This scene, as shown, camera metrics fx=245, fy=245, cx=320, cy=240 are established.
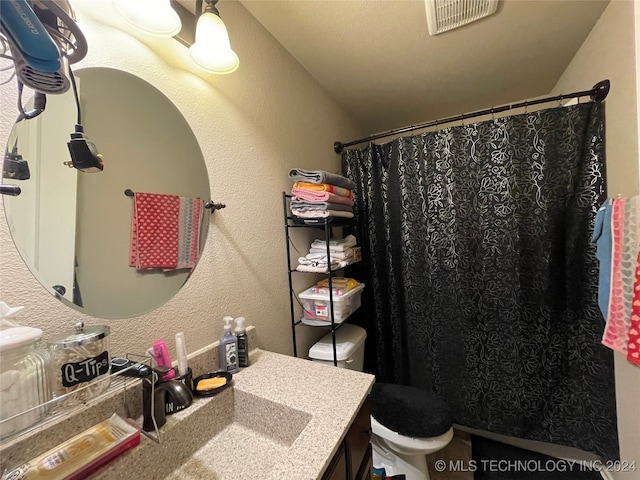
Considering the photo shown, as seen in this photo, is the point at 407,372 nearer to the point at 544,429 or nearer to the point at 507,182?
the point at 544,429

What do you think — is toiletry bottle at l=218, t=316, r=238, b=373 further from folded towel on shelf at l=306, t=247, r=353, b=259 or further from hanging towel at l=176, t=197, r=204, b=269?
folded towel on shelf at l=306, t=247, r=353, b=259

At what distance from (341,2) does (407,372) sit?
2075mm

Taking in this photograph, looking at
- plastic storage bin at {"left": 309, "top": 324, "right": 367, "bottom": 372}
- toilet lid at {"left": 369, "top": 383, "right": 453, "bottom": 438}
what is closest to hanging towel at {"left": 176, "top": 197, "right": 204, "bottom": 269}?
plastic storage bin at {"left": 309, "top": 324, "right": 367, "bottom": 372}

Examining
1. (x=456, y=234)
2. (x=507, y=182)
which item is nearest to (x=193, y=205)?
(x=456, y=234)

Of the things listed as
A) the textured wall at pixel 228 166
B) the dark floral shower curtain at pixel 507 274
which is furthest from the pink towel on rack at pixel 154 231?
the dark floral shower curtain at pixel 507 274

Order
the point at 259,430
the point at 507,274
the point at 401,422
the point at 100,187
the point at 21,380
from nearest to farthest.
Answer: the point at 21,380 < the point at 100,187 < the point at 259,430 < the point at 401,422 < the point at 507,274

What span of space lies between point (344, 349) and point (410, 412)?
1.32 ft

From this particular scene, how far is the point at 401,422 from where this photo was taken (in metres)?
1.12

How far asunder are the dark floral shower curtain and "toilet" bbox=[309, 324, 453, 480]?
1.31 ft

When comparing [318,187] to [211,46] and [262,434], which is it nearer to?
[211,46]

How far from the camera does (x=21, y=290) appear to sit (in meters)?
0.52

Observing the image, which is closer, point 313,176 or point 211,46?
point 211,46

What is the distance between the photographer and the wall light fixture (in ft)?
2.17

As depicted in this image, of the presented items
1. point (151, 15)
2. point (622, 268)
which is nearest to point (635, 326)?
point (622, 268)
